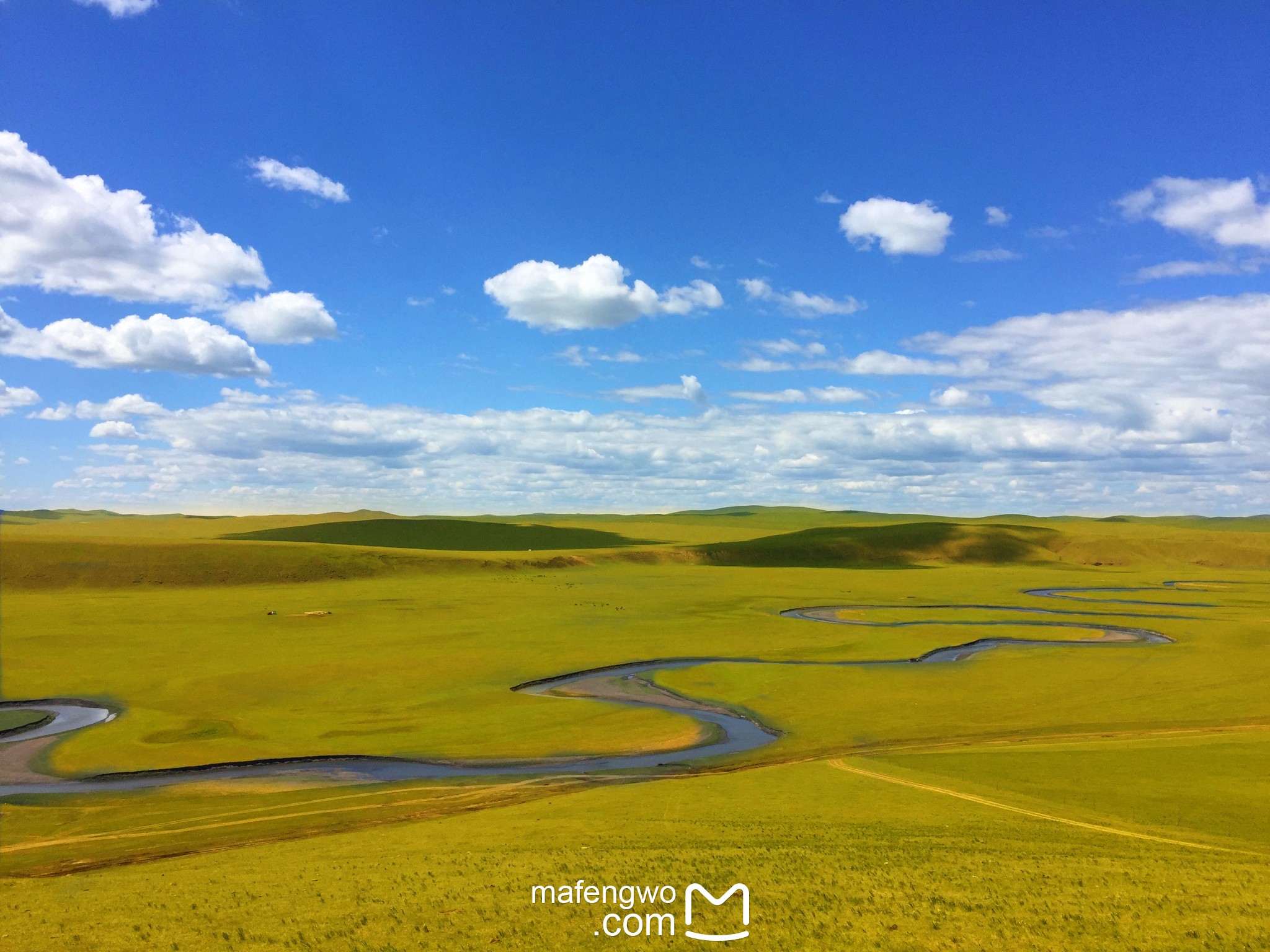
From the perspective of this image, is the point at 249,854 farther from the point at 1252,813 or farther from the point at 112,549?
the point at 112,549

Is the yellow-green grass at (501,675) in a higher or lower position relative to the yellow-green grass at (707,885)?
lower

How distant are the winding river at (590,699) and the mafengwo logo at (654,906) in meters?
19.0

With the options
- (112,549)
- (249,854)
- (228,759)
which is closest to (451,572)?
(112,549)

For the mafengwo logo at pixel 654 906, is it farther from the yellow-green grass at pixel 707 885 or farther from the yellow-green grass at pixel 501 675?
the yellow-green grass at pixel 501 675

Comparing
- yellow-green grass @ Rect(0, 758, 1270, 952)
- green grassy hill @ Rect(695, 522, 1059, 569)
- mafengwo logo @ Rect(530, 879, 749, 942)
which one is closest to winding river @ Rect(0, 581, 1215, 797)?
yellow-green grass @ Rect(0, 758, 1270, 952)

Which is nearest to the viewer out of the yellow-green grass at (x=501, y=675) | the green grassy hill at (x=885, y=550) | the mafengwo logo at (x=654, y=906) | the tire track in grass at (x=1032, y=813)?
the mafengwo logo at (x=654, y=906)

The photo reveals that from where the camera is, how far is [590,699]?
169ft

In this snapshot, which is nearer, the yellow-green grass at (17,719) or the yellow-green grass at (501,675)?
the yellow-green grass at (501,675)

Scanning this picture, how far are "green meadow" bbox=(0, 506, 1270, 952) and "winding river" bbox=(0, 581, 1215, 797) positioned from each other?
1129 mm

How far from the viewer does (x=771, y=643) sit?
70688mm

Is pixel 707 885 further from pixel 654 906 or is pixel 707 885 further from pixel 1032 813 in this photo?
pixel 1032 813

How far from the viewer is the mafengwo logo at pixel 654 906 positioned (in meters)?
15.9

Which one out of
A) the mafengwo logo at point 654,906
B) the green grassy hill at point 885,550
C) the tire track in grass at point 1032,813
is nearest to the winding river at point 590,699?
the tire track in grass at point 1032,813

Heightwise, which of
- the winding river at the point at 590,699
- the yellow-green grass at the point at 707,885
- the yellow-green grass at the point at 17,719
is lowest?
the winding river at the point at 590,699
